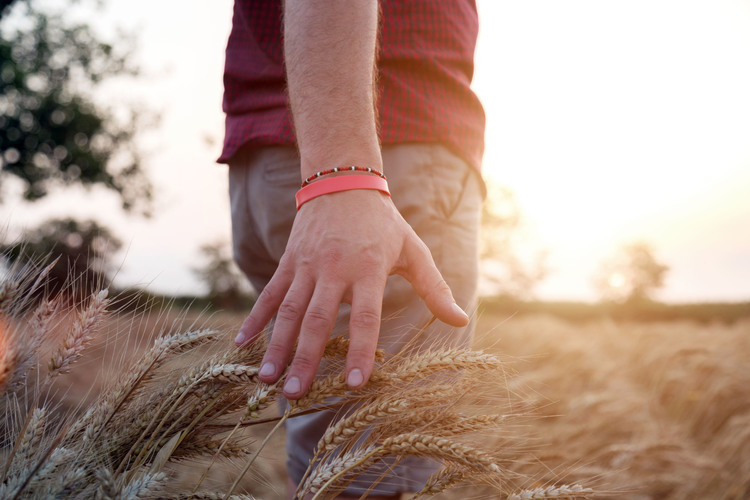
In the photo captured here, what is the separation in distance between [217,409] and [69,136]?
17.0 meters

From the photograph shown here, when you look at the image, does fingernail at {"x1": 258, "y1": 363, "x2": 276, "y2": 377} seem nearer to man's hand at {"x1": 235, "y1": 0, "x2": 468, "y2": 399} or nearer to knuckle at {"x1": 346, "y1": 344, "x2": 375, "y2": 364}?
man's hand at {"x1": 235, "y1": 0, "x2": 468, "y2": 399}

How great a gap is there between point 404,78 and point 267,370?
935mm

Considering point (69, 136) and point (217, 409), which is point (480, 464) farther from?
point (69, 136)

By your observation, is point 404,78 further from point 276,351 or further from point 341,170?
point 276,351

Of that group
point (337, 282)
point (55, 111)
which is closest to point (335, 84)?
point (337, 282)

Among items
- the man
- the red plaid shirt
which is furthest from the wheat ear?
the red plaid shirt

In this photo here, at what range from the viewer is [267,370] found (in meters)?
0.94

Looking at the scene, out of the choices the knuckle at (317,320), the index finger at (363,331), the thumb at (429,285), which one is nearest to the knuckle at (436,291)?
the thumb at (429,285)

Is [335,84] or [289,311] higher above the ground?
[335,84]

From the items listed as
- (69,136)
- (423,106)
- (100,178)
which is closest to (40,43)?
(69,136)

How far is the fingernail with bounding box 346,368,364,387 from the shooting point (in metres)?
0.92

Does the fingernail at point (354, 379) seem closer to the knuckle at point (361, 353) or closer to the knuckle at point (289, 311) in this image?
the knuckle at point (361, 353)

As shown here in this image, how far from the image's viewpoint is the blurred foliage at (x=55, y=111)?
1418 cm

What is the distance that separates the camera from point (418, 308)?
4.64 ft
